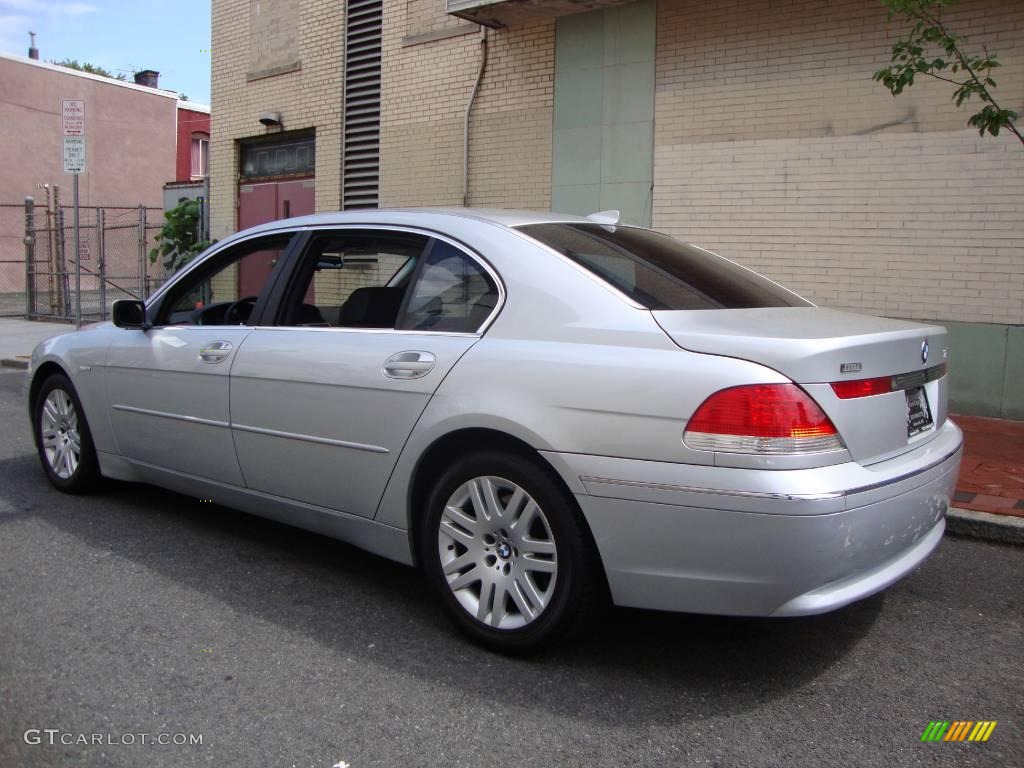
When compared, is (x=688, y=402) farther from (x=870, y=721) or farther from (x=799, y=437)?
(x=870, y=721)

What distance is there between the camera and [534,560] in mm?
3342

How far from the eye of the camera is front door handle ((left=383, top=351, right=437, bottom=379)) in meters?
3.69

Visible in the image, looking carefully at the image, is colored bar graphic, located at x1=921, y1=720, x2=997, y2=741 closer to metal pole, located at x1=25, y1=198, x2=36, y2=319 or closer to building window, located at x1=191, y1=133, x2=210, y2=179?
A: metal pole, located at x1=25, y1=198, x2=36, y2=319

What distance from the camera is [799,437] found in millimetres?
2941

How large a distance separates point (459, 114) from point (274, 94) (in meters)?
3.99

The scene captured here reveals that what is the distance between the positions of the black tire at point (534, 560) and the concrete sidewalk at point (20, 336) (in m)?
10.0

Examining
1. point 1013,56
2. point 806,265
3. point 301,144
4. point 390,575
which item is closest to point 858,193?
point 806,265

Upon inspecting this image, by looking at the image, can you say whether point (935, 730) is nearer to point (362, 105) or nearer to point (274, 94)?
point (362, 105)

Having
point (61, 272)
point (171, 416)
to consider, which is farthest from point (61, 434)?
point (61, 272)

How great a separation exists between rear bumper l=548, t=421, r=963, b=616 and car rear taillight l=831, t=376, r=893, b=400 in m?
0.24

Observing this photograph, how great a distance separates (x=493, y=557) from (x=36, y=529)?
112 inches

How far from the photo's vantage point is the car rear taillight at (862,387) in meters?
3.06

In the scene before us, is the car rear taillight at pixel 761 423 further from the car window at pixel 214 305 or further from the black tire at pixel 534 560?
the car window at pixel 214 305

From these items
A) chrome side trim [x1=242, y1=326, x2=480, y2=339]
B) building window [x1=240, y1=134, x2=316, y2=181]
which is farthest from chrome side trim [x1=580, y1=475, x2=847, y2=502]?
building window [x1=240, y1=134, x2=316, y2=181]
